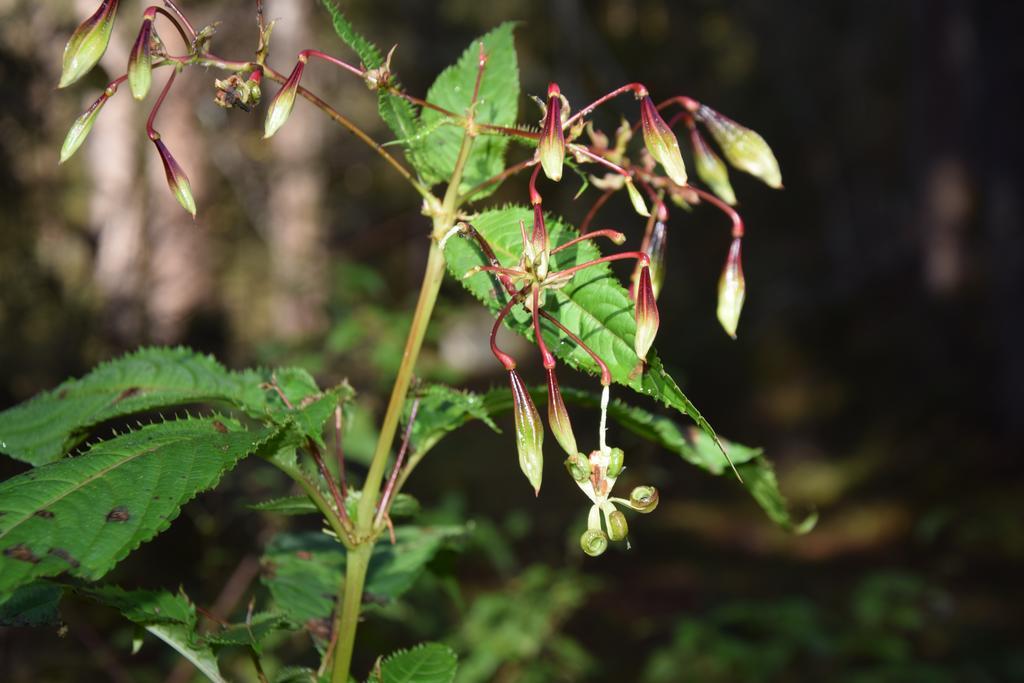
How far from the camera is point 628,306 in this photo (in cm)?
83

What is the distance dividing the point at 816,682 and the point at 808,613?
0.40m

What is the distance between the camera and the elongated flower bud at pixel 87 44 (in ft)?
2.86

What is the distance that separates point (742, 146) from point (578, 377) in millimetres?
8968

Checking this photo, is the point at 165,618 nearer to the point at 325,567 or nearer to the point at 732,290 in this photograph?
the point at 325,567

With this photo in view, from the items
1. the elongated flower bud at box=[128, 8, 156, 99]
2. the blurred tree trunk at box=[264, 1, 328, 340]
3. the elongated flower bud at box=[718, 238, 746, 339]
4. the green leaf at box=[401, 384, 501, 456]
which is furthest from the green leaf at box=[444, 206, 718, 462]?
the blurred tree trunk at box=[264, 1, 328, 340]

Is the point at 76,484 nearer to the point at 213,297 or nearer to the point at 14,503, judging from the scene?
the point at 14,503

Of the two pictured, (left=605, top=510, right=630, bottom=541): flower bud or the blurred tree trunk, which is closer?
(left=605, top=510, right=630, bottom=541): flower bud

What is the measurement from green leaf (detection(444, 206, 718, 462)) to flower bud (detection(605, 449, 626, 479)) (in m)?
0.06

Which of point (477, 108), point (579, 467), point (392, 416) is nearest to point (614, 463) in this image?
point (579, 467)

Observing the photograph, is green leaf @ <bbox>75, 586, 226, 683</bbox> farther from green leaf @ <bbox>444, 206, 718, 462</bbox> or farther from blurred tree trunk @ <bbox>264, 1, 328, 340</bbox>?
blurred tree trunk @ <bbox>264, 1, 328, 340</bbox>

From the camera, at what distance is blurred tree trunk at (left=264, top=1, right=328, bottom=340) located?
4.14 meters

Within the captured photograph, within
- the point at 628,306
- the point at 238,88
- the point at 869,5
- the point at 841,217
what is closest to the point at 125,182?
the point at 238,88

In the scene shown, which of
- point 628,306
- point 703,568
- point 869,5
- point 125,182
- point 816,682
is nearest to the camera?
point 628,306

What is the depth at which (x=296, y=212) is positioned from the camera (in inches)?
186
